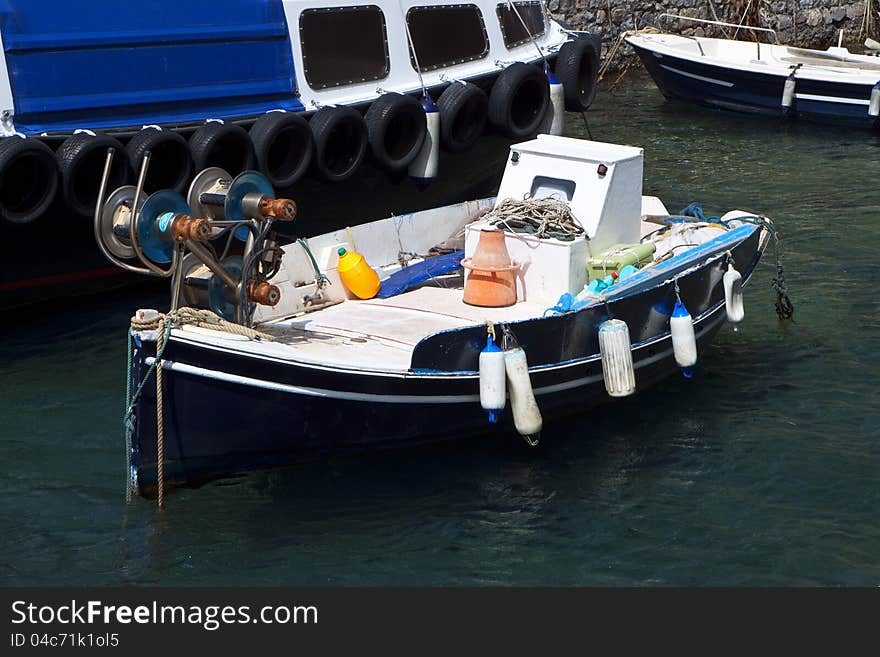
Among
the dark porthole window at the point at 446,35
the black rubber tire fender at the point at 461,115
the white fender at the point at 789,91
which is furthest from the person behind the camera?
the white fender at the point at 789,91

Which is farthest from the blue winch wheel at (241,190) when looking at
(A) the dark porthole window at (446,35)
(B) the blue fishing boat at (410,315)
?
(A) the dark porthole window at (446,35)

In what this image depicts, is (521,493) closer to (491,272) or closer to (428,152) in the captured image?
(491,272)

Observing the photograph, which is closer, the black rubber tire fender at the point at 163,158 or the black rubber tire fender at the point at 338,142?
the black rubber tire fender at the point at 163,158

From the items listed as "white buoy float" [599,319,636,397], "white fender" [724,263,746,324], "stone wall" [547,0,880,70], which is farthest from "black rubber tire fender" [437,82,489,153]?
"stone wall" [547,0,880,70]

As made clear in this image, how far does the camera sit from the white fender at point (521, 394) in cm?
798

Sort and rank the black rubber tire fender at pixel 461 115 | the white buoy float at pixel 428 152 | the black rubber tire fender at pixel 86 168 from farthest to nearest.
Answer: the black rubber tire fender at pixel 461 115 → the white buoy float at pixel 428 152 → the black rubber tire fender at pixel 86 168

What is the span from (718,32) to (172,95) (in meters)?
16.0

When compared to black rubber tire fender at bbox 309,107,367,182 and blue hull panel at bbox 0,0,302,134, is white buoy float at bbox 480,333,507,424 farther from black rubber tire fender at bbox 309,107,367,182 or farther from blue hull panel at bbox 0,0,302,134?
blue hull panel at bbox 0,0,302,134

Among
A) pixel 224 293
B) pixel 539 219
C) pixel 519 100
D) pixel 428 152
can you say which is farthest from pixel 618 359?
pixel 519 100

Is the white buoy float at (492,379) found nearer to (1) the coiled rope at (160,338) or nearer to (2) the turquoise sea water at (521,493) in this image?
(2) the turquoise sea water at (521,493)

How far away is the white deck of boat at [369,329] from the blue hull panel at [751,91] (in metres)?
11.7

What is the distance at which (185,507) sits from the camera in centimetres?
788

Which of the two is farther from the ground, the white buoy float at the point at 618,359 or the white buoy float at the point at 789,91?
the white buoy float at the point at 789,91

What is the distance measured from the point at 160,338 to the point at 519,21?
8.69 m
